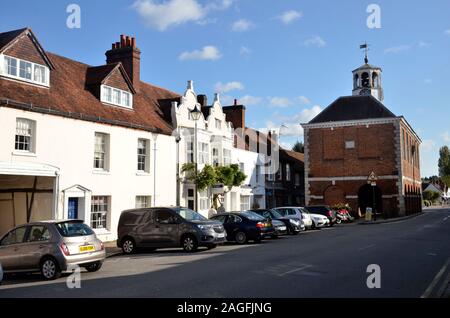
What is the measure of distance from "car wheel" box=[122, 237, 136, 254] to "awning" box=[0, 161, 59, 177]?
4.30 m

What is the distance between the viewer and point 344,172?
163 ft

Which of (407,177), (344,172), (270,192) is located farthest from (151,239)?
(407,177)

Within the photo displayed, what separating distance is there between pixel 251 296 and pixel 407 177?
46.8 meters

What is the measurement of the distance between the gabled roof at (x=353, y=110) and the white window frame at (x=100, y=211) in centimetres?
3261

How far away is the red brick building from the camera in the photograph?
156 ft

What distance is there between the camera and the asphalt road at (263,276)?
9.44 metres

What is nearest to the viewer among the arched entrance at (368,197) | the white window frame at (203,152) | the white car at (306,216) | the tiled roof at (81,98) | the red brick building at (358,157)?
the tiled roof at (81,98)

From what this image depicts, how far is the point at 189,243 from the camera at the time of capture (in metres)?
18.3

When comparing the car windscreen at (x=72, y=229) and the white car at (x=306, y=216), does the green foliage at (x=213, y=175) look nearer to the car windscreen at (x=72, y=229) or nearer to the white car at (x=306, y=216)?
the white car at (x=306, y=216)

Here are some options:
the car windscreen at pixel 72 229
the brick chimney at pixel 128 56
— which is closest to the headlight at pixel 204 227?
the car windscreen at pixel 72 229

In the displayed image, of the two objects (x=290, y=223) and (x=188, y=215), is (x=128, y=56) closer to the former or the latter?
(x=188, y=215)

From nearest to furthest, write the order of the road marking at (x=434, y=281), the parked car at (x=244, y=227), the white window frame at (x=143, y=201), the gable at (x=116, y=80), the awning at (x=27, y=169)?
1. the road marking at (x=434, y=281)
2. the awning at (x=27, y=169)
3. the parked car at (x=244, y=227)
4. the gable at (x=116, y=80)
5. the white window frame at (x=143, y=201)

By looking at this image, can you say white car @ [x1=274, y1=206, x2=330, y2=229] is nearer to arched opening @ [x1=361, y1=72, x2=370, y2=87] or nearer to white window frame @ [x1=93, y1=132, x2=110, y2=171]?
white window frame @ [x1=93, y1=132, x2=110, y2=171]
